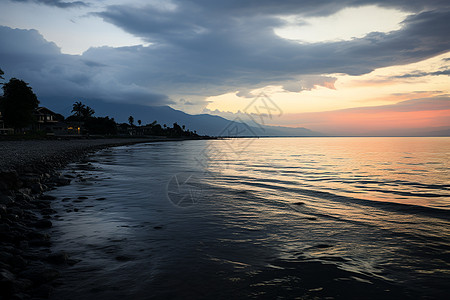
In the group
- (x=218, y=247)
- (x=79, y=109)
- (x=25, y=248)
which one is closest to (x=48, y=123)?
(x=79, y=109)

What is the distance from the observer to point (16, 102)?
68562 millimetres

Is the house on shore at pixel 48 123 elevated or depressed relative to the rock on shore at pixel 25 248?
elevated

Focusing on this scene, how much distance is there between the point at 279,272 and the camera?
585cm

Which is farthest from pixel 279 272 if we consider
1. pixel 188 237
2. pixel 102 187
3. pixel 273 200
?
pixel 102 187

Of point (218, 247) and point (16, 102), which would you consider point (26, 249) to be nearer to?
point (218, 247)

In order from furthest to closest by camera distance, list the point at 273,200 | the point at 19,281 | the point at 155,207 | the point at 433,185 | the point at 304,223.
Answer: the point at 433,185, the point at 273,200, the point at 155,207, the point at 304,223, the point at 19,281

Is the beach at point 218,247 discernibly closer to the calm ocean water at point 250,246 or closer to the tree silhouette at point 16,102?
the calm ocean water at point 250,246

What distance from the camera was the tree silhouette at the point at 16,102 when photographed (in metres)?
68.4

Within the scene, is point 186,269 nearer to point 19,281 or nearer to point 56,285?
point 56,285

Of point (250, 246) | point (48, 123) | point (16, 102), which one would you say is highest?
point (16, 102)

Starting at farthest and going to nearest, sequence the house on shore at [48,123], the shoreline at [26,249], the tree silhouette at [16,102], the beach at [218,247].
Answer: the house on shore at [48,123], the tree silhouette at [16,102], the beach at [218,247], the shoreline at [26,249]

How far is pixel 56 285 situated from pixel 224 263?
3161 mm

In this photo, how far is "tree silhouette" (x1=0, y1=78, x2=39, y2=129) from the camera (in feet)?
225

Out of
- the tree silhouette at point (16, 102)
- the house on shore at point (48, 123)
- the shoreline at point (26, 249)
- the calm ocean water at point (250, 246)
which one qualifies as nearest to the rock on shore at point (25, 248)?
the shoreline at point (26, 249)
